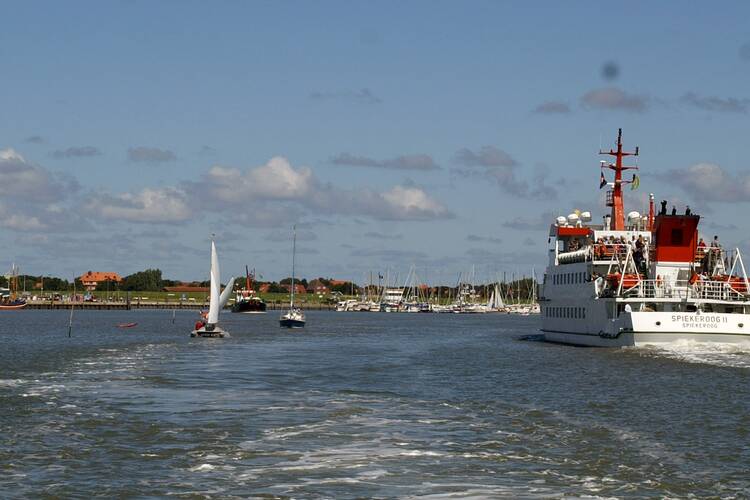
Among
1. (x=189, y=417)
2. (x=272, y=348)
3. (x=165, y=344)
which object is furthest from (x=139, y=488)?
(x=165, y=344)

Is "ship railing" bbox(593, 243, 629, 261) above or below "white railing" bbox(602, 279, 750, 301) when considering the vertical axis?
above

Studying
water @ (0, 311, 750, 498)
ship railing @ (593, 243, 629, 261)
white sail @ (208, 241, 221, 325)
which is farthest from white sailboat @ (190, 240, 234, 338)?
ship railing @ (593, 243, 629, 261)

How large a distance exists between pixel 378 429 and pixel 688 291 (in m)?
39.3

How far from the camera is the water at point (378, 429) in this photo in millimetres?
25156

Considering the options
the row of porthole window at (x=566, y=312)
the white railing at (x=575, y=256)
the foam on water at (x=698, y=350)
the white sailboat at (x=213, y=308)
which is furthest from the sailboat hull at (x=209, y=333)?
the foam on water at (x=698, y=350)

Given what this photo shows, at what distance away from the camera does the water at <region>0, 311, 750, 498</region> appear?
82.5ft

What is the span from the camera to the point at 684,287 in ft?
231

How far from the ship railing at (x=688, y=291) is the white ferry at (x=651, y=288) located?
0.06 meters

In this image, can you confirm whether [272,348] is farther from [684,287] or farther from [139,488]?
[139,488]

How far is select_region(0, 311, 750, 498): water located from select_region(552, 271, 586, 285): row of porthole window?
17.2 m

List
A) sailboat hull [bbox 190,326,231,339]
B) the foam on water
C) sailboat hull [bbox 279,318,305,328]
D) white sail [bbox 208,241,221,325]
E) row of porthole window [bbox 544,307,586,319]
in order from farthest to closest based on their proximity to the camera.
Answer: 1. sailboat hull [bbox 279,318,305,328]
2. sailboat hull [bbox 190,326,231,339]
3. white sail [bbox 208,241,221,325]
4. row of porthole window [bbox 544,307,586,319]
5. the foam on water

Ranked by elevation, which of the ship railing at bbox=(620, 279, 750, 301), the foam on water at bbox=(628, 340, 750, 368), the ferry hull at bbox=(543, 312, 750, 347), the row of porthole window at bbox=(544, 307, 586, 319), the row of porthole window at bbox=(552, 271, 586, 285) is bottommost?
the foam on water at bbox=(628, 340, 750, 368)

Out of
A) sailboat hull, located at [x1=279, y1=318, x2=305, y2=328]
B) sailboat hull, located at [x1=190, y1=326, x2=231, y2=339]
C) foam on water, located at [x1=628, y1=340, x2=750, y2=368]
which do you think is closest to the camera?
foam on water, located at [x1=628, y1=340, x2=750, y2=368]

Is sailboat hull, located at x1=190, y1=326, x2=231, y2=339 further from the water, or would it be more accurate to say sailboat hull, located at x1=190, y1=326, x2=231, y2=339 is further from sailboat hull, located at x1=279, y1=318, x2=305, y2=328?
sailboat hull, located at x1=279, y1=318, x2=305, y2=328
